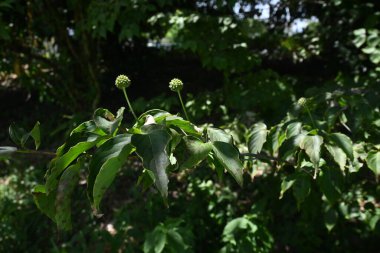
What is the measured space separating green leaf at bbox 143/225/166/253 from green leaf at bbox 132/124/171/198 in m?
1.74

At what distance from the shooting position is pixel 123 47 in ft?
21.8

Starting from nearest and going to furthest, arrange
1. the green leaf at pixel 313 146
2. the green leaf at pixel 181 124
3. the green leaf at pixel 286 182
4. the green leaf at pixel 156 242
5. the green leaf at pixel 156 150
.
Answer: the green leaf at pixel 156 150
the green leaf at pixel 181 124
the green leaf at pixel 313 146
the green leaf at pixel 286 182
the green leaf at pixel 156 242

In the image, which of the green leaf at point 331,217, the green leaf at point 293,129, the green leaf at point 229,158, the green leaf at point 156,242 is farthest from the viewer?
the green leaf at point 331,217

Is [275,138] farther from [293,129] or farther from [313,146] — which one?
[313,146]

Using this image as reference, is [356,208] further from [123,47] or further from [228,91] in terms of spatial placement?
[123,47]

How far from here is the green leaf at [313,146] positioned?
4.82 ft

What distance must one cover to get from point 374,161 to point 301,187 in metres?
0.28

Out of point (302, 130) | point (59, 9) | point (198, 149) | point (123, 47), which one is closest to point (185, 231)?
point (302, 130)

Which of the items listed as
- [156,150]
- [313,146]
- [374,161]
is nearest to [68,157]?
[156,150]

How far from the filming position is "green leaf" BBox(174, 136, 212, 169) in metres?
1.08

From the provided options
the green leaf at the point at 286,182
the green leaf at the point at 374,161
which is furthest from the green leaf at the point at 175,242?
Answer: the green leaf at the point at 374,161

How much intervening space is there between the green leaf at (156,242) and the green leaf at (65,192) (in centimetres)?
161

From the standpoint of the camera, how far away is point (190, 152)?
3.59ft

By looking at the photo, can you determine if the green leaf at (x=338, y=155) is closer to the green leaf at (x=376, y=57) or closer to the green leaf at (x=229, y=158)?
the green leaf at (x=229, y=158)
